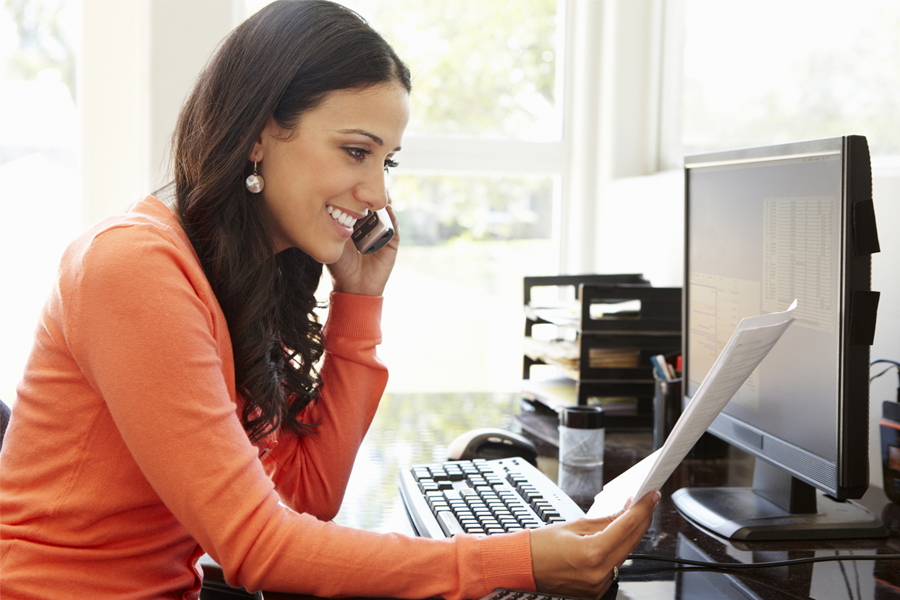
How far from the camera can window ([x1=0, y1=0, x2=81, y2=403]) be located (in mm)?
2174

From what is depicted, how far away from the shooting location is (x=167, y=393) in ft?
2.37

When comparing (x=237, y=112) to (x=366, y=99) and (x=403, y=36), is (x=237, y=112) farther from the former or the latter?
(x=403, y=36)

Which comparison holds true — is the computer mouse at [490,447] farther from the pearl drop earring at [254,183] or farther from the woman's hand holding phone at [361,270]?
the pearl drop earring at [254,183]

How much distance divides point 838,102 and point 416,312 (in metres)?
1.29

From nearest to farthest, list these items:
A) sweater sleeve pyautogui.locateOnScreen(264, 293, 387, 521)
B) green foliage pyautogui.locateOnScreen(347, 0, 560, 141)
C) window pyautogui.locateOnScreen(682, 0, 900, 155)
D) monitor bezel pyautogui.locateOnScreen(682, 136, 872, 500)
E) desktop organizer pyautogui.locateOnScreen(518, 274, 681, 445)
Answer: monitor bezel pyautogui.locateOnScreen(682, 136, 872, 500) → sweater sleeve pyautogui.locateOnScreen(264, 293, 387, 521) → window pyautogui.locateOnScreen(682, 0, 900, 155) → desktop organizer pyautogui.locateOnScreen(518, 274, 681, 445) → green foliage pyautogui.locateOnScreen(347, 0, 560, 141)

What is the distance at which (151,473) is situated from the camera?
0.73 meters

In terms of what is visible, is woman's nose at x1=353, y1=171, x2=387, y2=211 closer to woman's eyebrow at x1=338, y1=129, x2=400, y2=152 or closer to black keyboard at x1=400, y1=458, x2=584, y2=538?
woman's eyebrow at x1=338, y1=129, x2=400, y2=152

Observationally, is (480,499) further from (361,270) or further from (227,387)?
(361,270)

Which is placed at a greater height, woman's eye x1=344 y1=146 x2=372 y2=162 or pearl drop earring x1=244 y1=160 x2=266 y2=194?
woman's eye x1=344 y1=146 x2=372 y2=162

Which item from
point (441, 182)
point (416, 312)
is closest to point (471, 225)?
point (441, 182)

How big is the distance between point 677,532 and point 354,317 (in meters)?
0.58

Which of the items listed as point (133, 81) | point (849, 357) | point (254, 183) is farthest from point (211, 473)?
point (133, 81)

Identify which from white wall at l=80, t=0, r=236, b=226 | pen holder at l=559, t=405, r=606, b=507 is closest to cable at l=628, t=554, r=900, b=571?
pen holder at l=559, t=405, r=606, b=507

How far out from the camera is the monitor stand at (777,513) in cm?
97
